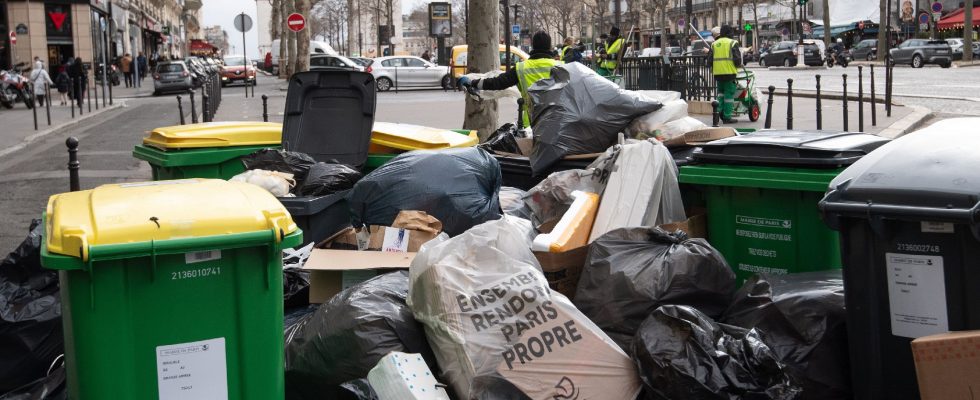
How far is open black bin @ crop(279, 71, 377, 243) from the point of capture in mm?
6727

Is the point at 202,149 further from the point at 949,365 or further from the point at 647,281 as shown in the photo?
the point at 949,365

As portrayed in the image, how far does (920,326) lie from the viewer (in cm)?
316

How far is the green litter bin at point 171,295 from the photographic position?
2.84 metres

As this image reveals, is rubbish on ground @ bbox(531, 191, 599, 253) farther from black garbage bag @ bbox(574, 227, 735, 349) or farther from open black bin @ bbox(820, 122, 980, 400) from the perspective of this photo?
open black bin @ bbox(820, 122, 980, 400)

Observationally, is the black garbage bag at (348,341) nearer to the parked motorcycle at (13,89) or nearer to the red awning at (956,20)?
the parked motorcycle at (13,89)

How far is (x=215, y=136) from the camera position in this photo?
642 centimetres

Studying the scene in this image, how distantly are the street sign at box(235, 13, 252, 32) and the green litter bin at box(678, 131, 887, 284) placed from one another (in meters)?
27.3

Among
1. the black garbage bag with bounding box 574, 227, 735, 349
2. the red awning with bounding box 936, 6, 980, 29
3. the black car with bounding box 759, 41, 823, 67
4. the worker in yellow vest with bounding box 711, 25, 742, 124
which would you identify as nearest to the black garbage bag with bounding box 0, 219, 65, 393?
the black garbage bag with bounding box 574, 227, 735, 349

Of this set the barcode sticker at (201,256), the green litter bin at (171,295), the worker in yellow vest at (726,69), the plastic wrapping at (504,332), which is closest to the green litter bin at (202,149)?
the plastic wrapping at (504,332)

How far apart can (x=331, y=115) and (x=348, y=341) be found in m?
3.46

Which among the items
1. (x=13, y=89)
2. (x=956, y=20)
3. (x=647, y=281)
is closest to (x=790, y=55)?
(x=956, y=20)

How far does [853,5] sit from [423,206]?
75.1 m

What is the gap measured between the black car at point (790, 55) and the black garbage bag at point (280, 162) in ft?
149

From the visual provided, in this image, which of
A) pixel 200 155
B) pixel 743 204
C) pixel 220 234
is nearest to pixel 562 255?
pixel 743 204
